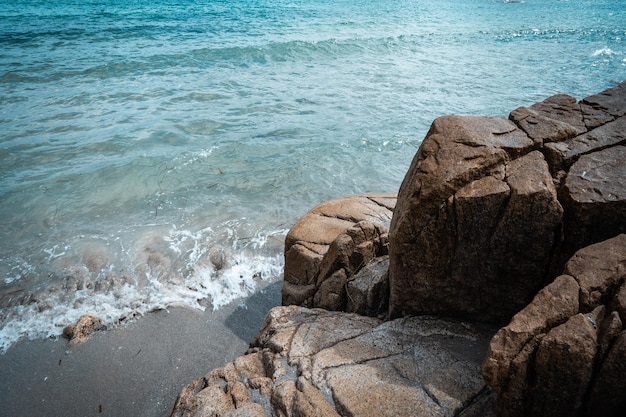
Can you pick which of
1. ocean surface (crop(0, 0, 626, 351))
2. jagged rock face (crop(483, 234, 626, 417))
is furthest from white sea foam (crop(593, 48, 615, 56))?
jagged rock face (crop(483, 234, 626, 417))

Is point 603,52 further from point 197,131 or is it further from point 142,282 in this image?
point 142,282

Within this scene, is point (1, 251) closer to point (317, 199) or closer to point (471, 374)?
point (317, 199)

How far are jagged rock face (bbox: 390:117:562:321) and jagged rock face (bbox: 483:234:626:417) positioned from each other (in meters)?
0.57

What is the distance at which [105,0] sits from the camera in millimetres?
36219

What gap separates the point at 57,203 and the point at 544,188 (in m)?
8.76

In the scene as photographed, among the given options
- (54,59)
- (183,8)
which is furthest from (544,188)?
(183,8)

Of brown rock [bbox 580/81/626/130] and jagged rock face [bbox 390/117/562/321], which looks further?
brown rock [bbox 580/81/626/130]

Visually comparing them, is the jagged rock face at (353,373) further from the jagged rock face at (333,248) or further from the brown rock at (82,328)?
the brown rock at (82,328)

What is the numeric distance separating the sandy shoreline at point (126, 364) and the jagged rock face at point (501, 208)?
8.15ft

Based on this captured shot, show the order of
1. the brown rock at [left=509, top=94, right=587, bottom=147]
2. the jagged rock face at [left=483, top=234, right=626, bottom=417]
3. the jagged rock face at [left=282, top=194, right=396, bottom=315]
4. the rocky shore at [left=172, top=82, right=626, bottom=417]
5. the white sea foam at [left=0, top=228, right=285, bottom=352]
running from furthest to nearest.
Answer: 1. the white sea foam at [left=0, top=228, right=285, bottom=352]
2. the jagged rock face at [left=282, top=194, right=396, bottom=315]
3. the brown rock at [left=509, top=94, right=587, bottom=147]
4. the rocky shore at [left=172, top=82, right=626, bottom=417]
5. the jagged rock face at [left=483, top=234, right=626, bottom=417]

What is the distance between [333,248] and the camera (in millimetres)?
4703

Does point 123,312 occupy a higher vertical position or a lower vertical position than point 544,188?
lower

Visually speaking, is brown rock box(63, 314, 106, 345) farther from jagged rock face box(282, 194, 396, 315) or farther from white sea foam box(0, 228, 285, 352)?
jagged rock face box(282, 194, 396, 315)

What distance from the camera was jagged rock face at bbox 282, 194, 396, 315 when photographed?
15.1 ft
